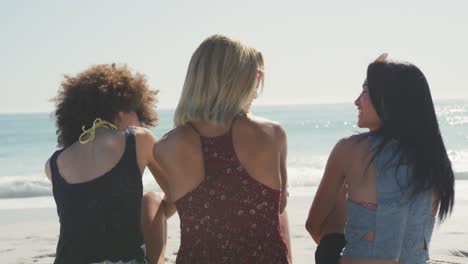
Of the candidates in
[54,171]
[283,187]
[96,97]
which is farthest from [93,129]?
[283,187]

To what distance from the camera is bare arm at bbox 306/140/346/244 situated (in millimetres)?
2775

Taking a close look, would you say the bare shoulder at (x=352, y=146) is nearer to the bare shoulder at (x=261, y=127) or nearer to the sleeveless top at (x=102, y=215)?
the bare shoulder at (x=261, y=127)

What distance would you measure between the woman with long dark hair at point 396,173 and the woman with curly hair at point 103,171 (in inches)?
37.6

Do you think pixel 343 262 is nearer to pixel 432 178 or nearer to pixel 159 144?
pixel 432 178

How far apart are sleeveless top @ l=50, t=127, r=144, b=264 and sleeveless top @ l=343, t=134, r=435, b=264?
3.28 feet

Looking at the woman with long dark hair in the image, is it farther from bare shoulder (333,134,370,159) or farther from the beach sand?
the beach sand

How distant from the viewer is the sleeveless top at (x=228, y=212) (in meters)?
2.75

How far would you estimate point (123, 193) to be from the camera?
10.1 feet

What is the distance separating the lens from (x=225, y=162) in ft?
9.01

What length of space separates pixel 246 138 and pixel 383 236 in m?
0.65

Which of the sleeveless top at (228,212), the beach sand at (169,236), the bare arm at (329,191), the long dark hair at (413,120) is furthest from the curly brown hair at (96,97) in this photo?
the beach sand at (169,236)

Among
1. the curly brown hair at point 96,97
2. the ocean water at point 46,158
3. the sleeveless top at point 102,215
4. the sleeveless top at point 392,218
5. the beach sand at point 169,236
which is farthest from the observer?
the ocean water at point 46,158

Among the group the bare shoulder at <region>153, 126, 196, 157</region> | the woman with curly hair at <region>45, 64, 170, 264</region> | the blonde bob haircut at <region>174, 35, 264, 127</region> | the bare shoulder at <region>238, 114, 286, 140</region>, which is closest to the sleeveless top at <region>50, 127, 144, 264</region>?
the woman with curly hair at <region>45, 64, 170, 264</region>

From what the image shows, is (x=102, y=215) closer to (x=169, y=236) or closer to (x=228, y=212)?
(x=228, y=212)
